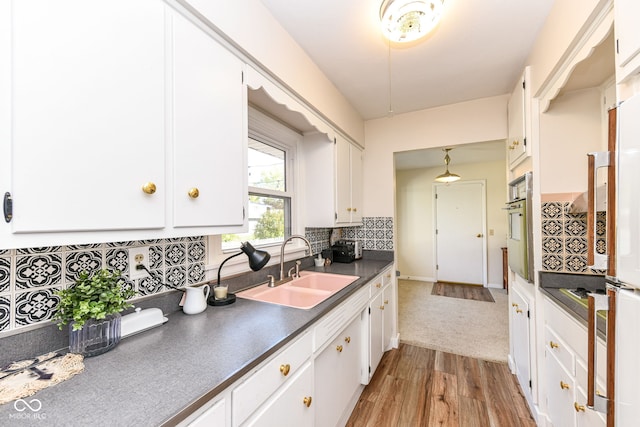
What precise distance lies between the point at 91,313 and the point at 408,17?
72.1 inches

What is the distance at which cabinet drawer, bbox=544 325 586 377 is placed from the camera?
123 centimetres

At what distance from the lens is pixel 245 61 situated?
4.10 feet

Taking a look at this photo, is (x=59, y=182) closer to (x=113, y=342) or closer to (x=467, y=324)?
(x=113, y=342)

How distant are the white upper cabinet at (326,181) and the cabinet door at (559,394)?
5.26 feet

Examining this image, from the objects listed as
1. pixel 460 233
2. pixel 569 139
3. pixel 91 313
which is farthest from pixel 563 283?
pixel 460 233

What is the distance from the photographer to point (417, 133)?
8.57ft

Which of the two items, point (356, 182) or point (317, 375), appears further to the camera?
point (356, 182)

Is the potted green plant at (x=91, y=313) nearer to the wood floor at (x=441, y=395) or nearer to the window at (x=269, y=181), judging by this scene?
the window at (x=269, y=181)

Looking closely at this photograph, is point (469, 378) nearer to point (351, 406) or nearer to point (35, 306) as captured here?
point (351, 406)

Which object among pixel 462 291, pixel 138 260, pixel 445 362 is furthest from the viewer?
pixel 462 291

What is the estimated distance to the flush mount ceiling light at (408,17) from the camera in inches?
50.3

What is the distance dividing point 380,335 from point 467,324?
5.11ft

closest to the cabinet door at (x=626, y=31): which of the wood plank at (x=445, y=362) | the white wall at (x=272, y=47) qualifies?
the white wall at (x=272, y=47)

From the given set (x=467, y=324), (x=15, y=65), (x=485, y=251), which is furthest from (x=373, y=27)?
(x=485, y=251)
